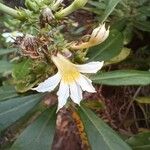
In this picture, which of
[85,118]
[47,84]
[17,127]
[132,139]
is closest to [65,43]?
[47,84]

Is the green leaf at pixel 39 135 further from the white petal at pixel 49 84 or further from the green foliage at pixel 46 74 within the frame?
the white petal at pixel 49 84

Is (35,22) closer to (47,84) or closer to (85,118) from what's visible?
(47,84)

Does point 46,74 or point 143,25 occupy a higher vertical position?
point 143,25

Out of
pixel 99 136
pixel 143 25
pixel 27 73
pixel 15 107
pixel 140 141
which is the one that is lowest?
pixel 140 141

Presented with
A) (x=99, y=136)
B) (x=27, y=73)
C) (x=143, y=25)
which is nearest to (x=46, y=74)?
(x=27, y=73)

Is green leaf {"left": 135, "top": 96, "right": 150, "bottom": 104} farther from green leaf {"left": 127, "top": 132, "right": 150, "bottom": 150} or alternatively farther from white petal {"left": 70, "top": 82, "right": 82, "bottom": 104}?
white petal {"left": 70, "top": 82, "right": 82, "bottom": 104}

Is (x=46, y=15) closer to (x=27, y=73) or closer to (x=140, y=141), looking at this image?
(x=27, y=73)

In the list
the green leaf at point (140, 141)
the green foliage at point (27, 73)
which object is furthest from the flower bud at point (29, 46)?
the green leaf at point (140, 141)
